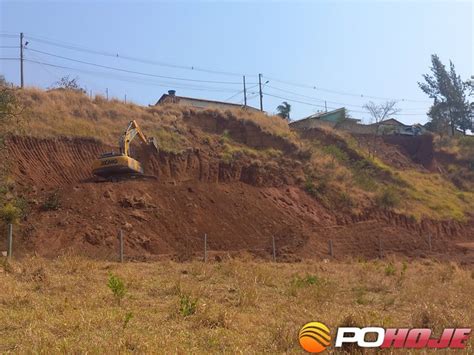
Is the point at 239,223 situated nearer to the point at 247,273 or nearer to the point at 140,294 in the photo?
the point at 247,273

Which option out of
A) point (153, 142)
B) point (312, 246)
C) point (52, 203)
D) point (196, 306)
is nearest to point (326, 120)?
point (153, 142)

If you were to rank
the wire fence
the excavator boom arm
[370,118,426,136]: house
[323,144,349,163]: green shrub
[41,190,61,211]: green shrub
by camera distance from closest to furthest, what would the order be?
the wire fence
[41,190,61,211]: green shrub
the excavator boom arm
[323,144,349,163]: green shrub
[370,118,426,136]: house

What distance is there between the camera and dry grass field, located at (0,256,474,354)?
7.55 m

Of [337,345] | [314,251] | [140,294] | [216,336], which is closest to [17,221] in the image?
[140,294]

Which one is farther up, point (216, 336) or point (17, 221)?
point (17, 221)

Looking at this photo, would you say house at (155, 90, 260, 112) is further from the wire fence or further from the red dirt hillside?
the wire fence

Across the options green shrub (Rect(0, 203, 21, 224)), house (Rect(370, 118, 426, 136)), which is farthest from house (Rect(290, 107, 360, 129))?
green shrub (Rect(0, 203, 21, 224))

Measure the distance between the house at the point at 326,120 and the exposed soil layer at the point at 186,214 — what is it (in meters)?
15.7

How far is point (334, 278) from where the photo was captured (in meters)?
17.0

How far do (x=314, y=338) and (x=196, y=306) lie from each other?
2.99 m

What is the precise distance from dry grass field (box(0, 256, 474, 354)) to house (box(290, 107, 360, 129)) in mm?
34997

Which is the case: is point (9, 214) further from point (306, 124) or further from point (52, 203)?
point (306, 124)

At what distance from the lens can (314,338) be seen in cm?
746

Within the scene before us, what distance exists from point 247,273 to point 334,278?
2999mm
